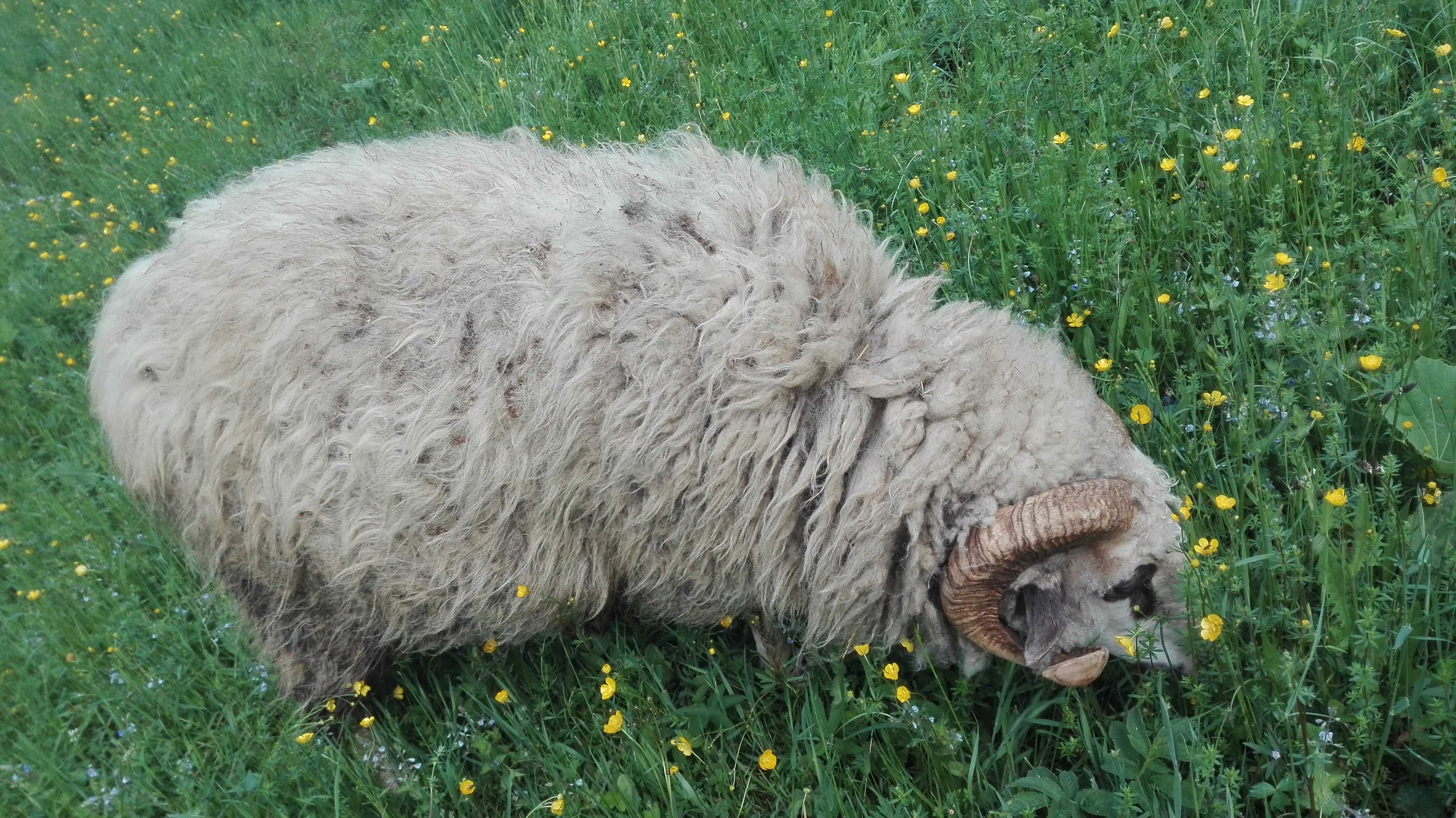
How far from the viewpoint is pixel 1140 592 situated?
7.74 ft

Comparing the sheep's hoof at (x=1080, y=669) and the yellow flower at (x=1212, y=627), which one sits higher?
the yellow flower at (x=1212, y=627)

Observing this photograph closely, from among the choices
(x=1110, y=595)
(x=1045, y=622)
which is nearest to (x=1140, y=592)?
(x=1110, y=595)

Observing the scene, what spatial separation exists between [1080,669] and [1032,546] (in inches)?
12.8

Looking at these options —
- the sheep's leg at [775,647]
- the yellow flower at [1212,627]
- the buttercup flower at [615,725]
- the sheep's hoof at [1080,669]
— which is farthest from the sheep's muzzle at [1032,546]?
the buttercup flower at [615,725]

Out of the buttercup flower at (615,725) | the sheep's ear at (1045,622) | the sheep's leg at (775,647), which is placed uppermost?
the sheep's ear at (1045,622)

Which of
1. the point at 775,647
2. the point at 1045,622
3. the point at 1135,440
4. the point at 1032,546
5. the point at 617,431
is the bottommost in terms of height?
the point at 775,647

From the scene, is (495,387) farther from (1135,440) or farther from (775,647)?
(1135,440)

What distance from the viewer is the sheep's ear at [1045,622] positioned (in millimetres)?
2373

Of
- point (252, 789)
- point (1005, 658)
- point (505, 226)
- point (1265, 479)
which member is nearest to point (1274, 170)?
point (1265, 479)

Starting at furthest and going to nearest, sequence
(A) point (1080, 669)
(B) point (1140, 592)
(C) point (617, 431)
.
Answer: (C) point (617, 431)
(B) point (1140, 592)
(A) point (1080, 669)

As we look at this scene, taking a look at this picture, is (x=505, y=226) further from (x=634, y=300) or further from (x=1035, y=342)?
(x=1035, y=342)

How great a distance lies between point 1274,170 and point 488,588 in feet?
9.73

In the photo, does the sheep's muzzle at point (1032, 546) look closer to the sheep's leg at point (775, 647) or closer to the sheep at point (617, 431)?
the sheep at point (617, 431)

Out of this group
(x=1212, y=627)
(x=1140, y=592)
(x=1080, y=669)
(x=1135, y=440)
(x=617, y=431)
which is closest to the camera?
(x=1212, y=627)
